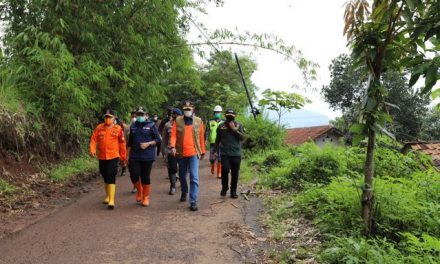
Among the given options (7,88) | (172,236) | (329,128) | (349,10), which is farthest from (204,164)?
(329,128)

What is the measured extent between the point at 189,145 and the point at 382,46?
3733 millimetres

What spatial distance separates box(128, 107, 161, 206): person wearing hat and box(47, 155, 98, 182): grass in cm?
232

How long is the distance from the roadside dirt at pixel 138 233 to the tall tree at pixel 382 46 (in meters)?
1.86

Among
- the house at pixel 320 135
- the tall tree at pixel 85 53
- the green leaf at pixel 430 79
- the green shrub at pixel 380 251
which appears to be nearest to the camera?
the green leaf at pixel 430 79

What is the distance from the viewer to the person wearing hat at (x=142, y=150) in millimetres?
7184

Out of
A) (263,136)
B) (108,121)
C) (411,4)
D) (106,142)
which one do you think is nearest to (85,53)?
(108,121)

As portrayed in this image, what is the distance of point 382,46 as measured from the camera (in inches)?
171

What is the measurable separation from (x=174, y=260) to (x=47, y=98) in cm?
574

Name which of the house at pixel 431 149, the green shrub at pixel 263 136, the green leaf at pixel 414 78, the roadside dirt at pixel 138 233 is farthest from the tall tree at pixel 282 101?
the green leaf at pixel 414 78

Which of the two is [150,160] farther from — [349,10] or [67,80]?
[349,10]

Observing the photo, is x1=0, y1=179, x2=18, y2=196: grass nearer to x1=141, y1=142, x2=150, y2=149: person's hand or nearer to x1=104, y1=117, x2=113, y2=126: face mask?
x1=104, y1=117, x2=113, y2=126: face mask

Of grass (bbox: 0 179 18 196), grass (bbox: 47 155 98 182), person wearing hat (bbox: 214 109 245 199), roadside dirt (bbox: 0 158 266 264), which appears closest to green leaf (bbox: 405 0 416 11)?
roadside dirt (bbox: 0 158 266 264)

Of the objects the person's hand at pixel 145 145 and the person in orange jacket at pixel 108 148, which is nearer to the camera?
the person in orange jacket at pixel 108 148

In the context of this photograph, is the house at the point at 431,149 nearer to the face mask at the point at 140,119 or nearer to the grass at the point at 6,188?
the face mask at the point at 140,119
